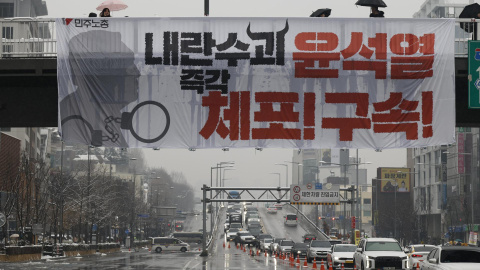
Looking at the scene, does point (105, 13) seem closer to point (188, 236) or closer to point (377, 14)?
point (377, 14)

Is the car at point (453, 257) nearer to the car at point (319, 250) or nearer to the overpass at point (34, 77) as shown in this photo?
the overpass at point (34, 77)

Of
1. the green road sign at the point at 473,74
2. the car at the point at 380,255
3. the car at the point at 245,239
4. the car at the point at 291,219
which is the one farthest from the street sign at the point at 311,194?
the car at the point at 291,219

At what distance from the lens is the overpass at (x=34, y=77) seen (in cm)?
2517

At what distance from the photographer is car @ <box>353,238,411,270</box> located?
3878cm

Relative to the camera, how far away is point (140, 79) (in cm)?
2539

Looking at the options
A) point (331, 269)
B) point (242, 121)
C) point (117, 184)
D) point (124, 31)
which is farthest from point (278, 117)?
point (117, 184)

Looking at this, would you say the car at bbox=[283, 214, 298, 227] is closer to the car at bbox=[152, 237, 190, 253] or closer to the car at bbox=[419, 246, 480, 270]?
the car at bbox=[152, 237, 190, 253]

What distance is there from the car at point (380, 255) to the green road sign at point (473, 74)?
49.0ft

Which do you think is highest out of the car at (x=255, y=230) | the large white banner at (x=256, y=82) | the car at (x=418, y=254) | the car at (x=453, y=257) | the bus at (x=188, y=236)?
the large white banner at (x=256, y=82)

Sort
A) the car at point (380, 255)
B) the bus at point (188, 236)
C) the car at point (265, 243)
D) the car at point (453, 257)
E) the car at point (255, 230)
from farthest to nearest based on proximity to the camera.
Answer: the bus at point (188, 236), the car at point (255, 230), the car at point (265, 243), the car at point (380, 255), the car at point (453, 257)

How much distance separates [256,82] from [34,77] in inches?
251

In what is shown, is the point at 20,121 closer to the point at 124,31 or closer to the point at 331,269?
the point at 124,31

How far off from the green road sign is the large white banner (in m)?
0.61

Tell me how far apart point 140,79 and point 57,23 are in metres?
2.79
